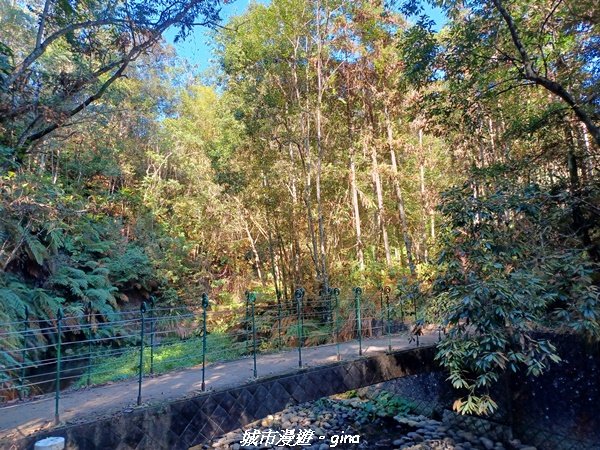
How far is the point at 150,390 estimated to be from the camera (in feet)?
13.4

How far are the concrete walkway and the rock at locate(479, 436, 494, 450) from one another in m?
1.40

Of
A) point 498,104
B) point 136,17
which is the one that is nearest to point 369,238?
point 498,104

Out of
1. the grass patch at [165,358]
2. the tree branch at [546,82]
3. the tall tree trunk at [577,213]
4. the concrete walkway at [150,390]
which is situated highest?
the tree branch at [546,82]

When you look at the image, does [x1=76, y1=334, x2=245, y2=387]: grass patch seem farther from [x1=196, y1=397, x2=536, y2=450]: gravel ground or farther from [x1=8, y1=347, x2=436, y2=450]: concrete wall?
[x1=8, y1=347, x2=436, y2=450]: concrete wall

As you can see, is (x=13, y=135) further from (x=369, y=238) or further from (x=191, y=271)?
(x=191, y=271)

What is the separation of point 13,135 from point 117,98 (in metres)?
2.65

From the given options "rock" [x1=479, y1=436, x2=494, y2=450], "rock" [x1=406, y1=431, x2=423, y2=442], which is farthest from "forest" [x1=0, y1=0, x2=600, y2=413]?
"rock" [x1=406, y1=431, x2=423, y2=442]

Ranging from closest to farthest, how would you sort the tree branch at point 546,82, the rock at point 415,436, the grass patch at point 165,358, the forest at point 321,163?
the forest at point 321,163, the tree branch at point 546,82, the rock at point 415,436, the grass patch at point 165,358

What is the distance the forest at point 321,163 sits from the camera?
4.09m

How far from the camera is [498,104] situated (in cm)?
705

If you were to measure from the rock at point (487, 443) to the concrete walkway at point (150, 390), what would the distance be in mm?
1398

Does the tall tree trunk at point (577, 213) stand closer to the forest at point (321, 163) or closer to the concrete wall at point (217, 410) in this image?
the forest at point (321, 163)

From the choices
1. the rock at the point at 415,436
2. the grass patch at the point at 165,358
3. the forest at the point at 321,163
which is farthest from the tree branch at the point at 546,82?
the grass patch at the point at 165,358

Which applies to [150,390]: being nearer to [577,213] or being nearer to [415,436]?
[415,436]
